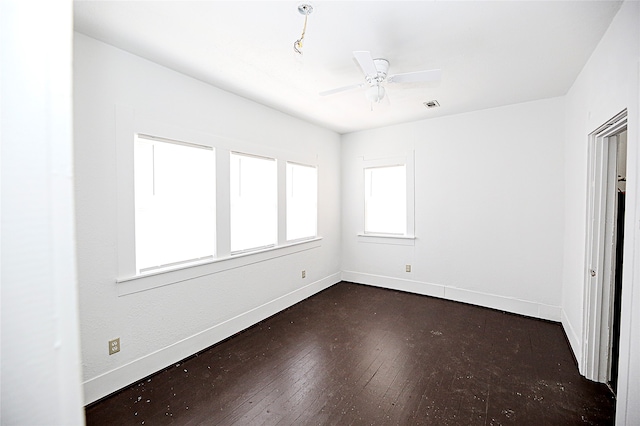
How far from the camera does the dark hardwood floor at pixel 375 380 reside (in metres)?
1.94

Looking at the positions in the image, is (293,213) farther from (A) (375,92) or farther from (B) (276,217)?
(A) (375,92)

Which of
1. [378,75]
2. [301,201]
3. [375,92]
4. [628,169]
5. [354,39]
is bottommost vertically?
[301,201]

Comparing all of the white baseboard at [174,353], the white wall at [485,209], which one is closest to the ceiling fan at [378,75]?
the white wall at [485,209]

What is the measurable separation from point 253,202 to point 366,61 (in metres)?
2.05

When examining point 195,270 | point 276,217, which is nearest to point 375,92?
point 276,217

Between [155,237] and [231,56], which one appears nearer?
[231,56]

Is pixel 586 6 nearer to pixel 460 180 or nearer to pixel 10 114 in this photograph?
pixel 460 180

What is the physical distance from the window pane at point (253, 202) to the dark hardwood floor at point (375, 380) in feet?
3.30

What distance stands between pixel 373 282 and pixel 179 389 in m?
3.20

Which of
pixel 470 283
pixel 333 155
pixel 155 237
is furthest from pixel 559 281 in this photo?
pixel 155 237

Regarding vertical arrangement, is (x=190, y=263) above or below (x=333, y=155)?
below

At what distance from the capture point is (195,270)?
2736 millimetres

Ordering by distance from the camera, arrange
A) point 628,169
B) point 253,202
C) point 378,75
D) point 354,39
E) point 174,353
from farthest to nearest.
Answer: point 253,202 → point 174,353 → point 378,75 → point 354,39 → point 628,169

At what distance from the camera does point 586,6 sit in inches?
68.7
